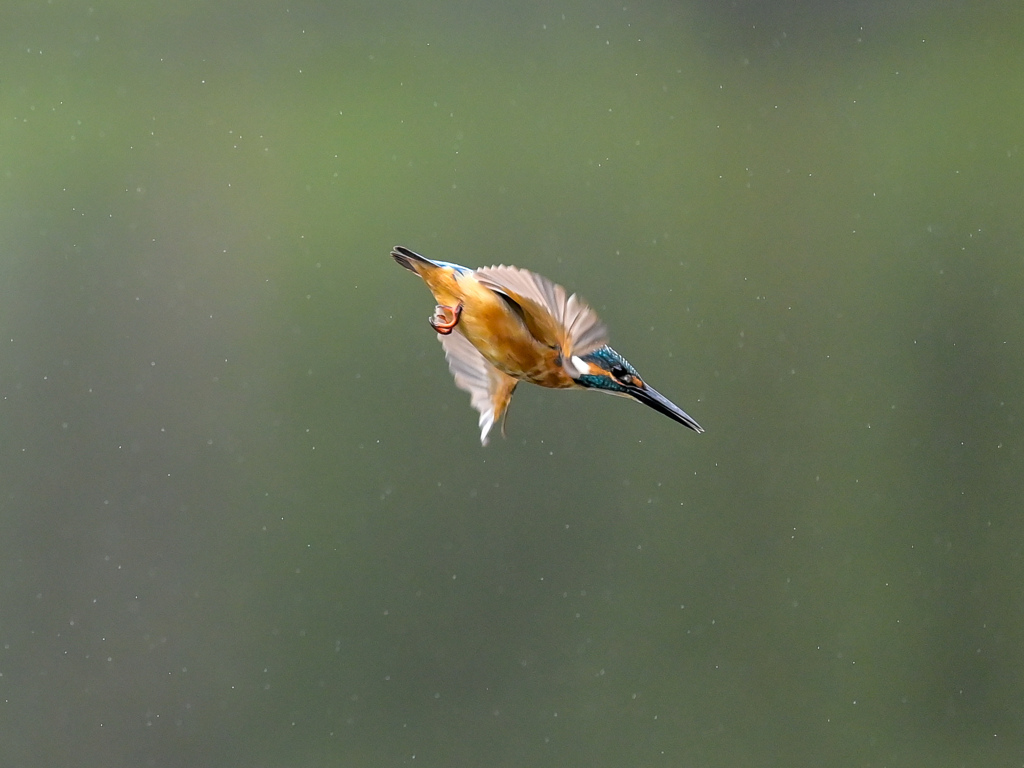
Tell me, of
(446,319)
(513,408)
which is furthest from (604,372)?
(513,408)

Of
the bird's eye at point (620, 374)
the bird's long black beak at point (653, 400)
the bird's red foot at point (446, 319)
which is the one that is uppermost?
the bird's red foot at point (446, 319)

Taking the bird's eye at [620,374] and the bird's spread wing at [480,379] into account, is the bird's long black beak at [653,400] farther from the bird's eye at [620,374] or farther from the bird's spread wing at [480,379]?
the bird's spread wing at [480,379]

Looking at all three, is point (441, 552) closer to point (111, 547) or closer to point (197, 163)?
point (111, 547)

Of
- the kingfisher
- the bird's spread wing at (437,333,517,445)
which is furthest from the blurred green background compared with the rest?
the kingfisher

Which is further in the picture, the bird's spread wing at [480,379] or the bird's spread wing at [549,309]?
the bird's spread wing at [480,379]

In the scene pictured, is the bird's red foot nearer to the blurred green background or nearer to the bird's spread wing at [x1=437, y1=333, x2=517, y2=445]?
the bird's spread wing at [x1=437, y1=333, x2=517, y2=445]

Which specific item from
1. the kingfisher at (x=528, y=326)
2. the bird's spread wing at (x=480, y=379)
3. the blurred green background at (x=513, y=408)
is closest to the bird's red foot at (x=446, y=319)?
the kingfisher at (x=528, y=326)
